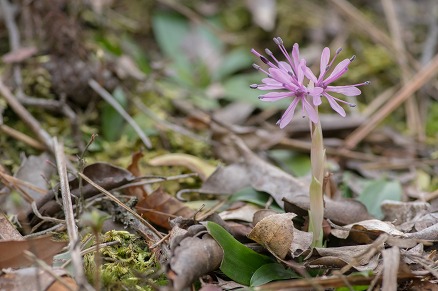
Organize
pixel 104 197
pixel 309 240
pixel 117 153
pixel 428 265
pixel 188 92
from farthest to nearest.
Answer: pixel 188 92 < pixel 117 153 < pixel 104 197 < pixel 309 240 < pixel 428 265

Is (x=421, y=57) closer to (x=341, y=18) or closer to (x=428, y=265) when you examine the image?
(x=341, y=18)

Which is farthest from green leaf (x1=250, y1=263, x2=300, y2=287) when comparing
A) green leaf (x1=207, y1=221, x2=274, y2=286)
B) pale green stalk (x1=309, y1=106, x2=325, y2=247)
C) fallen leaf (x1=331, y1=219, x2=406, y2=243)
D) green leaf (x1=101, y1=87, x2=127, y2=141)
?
green leaf (x1=101, y1=87, x2=127, y2=141)

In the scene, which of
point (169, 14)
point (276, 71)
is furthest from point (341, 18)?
point (276, 71)

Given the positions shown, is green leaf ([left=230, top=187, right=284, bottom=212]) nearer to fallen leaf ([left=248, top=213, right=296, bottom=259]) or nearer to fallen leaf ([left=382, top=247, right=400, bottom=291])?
fallen leaf ([left=248, top=213, right=296, bottom=259])

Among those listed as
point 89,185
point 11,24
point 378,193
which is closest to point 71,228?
point 89,185

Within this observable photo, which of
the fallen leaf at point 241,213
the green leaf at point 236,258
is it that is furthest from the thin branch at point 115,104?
the green leaf at point 236,258

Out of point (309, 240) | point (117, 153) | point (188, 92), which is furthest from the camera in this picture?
point (188, 92)
